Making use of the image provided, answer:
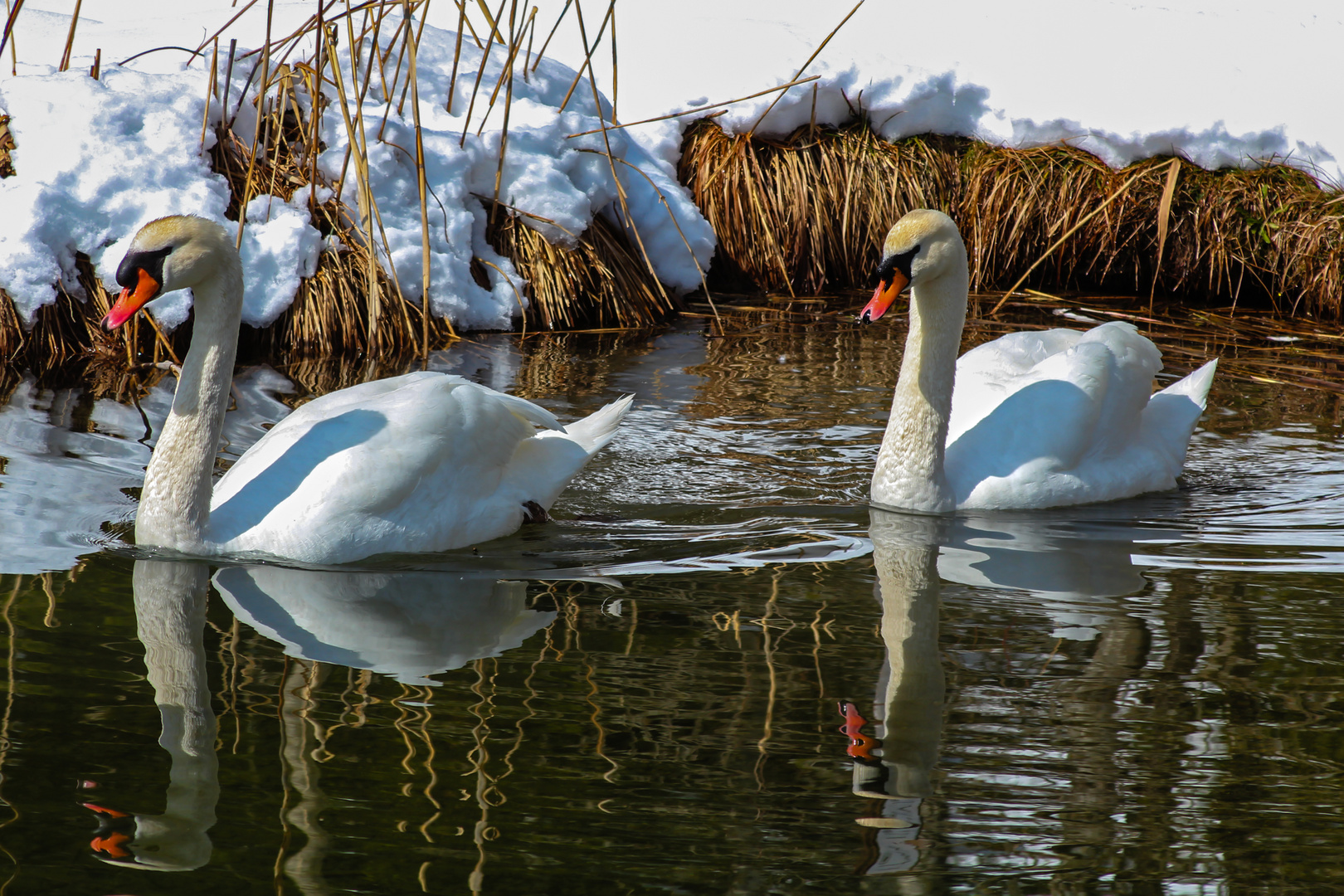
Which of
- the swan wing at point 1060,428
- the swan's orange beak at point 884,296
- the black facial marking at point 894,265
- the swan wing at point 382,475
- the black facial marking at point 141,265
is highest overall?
the black facial marking at point 894,265

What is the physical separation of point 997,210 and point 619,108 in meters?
2.46

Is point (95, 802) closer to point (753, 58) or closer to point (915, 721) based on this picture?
point (915, 721)

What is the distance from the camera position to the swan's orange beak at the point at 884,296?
4.39 meters

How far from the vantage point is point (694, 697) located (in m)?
3.21

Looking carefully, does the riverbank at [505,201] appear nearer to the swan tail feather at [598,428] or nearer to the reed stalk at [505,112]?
the reed stalk at [505,112]

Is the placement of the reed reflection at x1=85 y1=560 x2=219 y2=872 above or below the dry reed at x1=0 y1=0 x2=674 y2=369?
below

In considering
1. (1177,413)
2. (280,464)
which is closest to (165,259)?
(280,464)

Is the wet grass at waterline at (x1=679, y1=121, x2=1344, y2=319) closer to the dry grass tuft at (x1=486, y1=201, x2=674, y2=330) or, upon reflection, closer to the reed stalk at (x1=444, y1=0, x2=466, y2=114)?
the dry grass tuft at (x1=486, y1=201, x2=674, y2=330)

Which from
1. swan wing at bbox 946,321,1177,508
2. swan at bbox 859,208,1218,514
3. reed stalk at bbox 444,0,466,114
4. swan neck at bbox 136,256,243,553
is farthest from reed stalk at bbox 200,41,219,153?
swan wing at bbox 946,321,1177,508

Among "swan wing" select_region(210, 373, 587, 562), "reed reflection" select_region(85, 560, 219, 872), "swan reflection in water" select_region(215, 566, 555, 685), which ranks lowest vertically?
"reed reflection" select_region(85, 560, 219, 872)

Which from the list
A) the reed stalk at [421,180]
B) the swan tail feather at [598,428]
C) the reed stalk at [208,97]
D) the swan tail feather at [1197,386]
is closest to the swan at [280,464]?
the swan tail feather at [598,428]

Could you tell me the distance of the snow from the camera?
6777 millimetres

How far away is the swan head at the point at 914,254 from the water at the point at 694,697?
2.68 feet

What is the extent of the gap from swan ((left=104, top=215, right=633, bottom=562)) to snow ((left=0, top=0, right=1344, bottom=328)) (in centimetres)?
228
